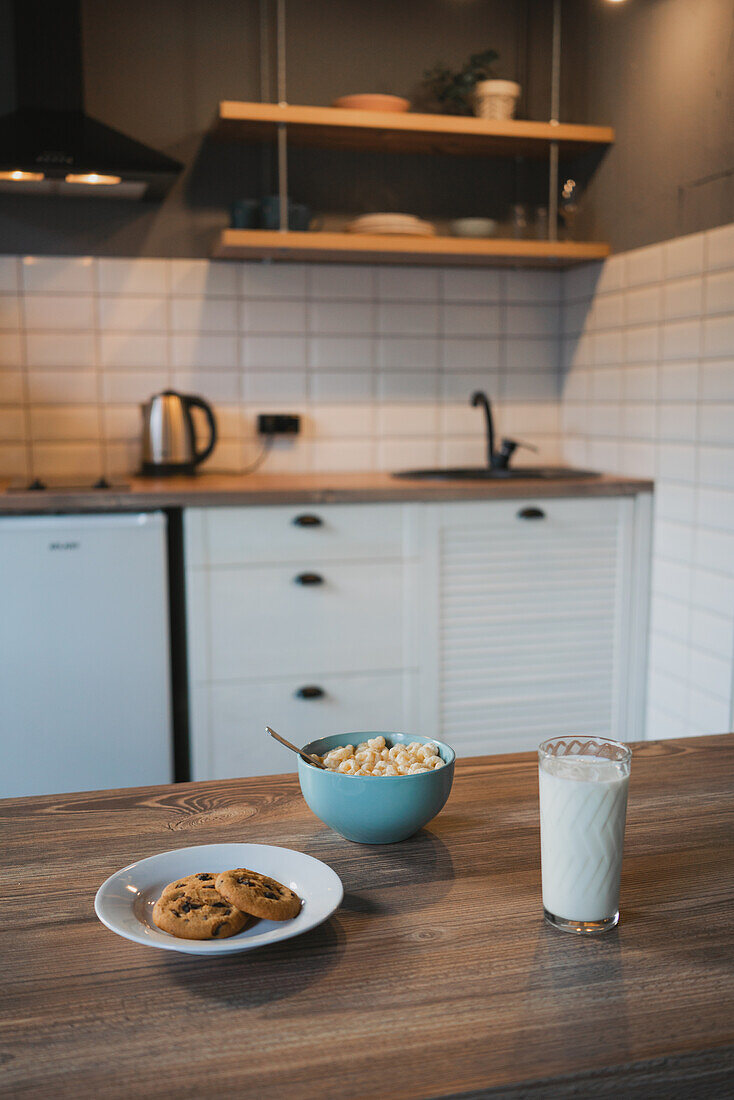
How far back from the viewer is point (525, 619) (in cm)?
263

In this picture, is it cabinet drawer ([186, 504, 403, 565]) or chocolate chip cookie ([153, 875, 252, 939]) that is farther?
cabinet drawer ([186, 504, 403, 565])

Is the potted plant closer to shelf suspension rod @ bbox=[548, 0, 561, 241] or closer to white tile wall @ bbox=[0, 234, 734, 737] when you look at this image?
shelf suspension rod @ bbox=[548, 0, 561, 241]

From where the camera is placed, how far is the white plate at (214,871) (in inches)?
25.7

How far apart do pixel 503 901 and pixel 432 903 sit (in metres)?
0.06

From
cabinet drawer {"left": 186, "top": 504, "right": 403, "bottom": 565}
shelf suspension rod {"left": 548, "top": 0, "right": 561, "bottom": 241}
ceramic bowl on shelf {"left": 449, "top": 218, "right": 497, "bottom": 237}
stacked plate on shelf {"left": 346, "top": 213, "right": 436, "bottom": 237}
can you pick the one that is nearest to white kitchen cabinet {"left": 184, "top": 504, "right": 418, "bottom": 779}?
cabinet drawer {"left": 186, "top": 504, "right": 403, "bottom": 565}

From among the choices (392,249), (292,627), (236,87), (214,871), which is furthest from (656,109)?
(214,871)

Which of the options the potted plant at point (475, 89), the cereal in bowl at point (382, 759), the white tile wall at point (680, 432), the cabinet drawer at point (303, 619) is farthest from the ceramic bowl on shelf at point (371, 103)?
the cereal in bowl at point (382, 759)

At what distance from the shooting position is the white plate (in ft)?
2.14

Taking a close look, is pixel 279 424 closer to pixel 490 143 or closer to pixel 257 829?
pixel 490 143

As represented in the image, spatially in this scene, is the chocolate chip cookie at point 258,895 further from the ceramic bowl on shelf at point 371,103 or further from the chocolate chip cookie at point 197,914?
the ceramic bowl on shelf at point 371,103

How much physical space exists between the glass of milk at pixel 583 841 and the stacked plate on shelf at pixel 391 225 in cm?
227

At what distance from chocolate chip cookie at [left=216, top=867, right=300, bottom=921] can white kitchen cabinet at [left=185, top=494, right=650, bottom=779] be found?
171 cm

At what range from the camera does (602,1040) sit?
572mm

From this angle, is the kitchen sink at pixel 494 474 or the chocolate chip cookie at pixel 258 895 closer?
the chocolate chip cookie at pixel 258 895
